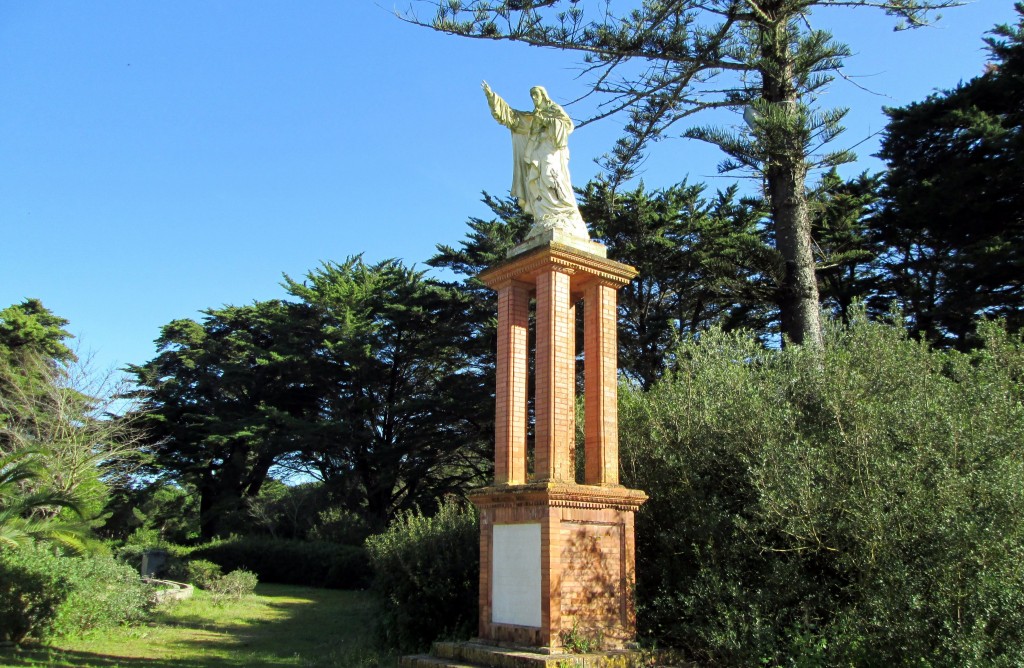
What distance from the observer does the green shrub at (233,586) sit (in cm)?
2201

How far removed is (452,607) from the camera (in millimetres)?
11898

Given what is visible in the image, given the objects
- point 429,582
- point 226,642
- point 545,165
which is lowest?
point 226,642

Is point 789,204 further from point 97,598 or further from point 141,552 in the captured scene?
point 141,552

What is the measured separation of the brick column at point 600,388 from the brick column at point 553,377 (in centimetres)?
41

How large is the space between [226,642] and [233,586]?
28.8ft

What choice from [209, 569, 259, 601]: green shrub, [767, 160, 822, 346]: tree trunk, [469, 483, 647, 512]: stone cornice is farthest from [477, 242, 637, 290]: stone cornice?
[209, 569, 259, 601]: green shrub

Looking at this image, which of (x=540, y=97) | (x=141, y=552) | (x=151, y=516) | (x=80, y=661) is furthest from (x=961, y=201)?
(x=151, y=516)

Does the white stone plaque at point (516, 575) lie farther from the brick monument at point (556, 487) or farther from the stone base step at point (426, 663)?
the stone base step at point (426, 663)

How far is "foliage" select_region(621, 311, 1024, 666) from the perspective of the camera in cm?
684

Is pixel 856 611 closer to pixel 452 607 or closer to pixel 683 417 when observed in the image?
pixel 683 417

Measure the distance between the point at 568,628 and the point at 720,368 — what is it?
373 centimetres

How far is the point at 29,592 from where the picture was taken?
1307 centimetres

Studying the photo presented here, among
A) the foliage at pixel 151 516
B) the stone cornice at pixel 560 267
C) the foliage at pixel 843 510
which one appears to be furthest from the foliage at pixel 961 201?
the foliage at pixel 151 516

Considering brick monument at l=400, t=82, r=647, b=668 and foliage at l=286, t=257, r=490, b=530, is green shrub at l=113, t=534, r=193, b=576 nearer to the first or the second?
foliage at l=286, t=257, r=490, b=530
